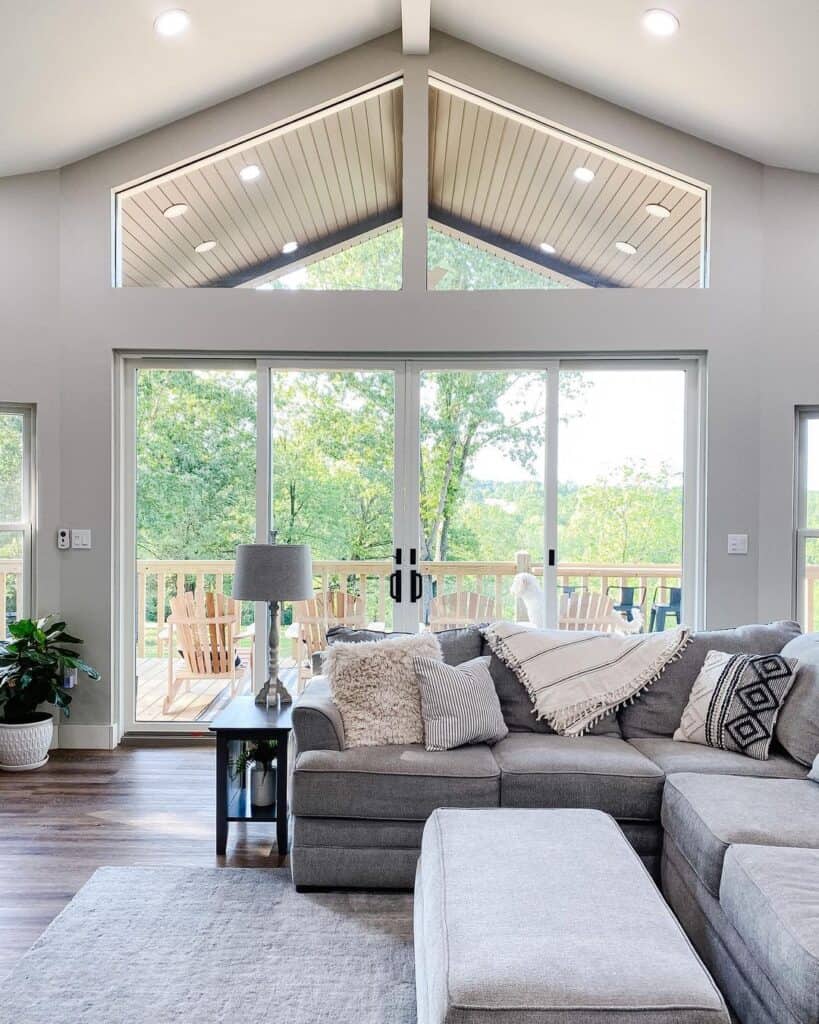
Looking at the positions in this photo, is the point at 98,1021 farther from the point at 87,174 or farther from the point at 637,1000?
the point at 87,174

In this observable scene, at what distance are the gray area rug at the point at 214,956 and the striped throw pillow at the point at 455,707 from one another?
22.8 inches

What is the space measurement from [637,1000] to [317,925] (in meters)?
1.26

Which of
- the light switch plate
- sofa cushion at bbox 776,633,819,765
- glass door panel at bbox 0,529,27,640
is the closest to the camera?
sofa cushion at bbox 776,633,819,765

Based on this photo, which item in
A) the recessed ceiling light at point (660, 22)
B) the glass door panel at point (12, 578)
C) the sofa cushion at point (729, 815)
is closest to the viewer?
the sofa cushion at point (729, 815)

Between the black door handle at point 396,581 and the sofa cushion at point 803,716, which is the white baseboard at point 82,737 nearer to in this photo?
the black door handle at point 396,581

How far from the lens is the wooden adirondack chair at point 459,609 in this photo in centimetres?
447

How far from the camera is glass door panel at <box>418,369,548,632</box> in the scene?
4.46 meters

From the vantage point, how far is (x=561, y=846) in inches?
83.6

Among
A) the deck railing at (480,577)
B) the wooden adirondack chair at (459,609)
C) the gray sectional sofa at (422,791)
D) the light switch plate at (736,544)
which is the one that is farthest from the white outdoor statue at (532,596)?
the gray sectional sofa at (422,791)

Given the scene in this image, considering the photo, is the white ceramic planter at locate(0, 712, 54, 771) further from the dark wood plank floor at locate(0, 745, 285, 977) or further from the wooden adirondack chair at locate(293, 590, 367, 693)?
the wooden adirondack chair at locate(293, 590, 367, 693)

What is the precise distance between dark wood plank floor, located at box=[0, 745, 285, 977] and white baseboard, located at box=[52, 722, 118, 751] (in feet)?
0.31

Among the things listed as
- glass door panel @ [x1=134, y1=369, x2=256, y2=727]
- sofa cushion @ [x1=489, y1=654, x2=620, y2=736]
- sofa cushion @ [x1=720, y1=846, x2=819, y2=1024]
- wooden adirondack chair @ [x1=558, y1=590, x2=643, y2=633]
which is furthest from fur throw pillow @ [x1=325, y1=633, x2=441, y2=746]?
glass door panel @ [x1=134, y1=369, x2=256, y2=727]

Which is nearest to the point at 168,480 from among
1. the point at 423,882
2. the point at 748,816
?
the point at 423,882

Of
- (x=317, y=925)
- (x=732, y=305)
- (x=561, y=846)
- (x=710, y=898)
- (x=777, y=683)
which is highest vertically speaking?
(x=732, y=305)
